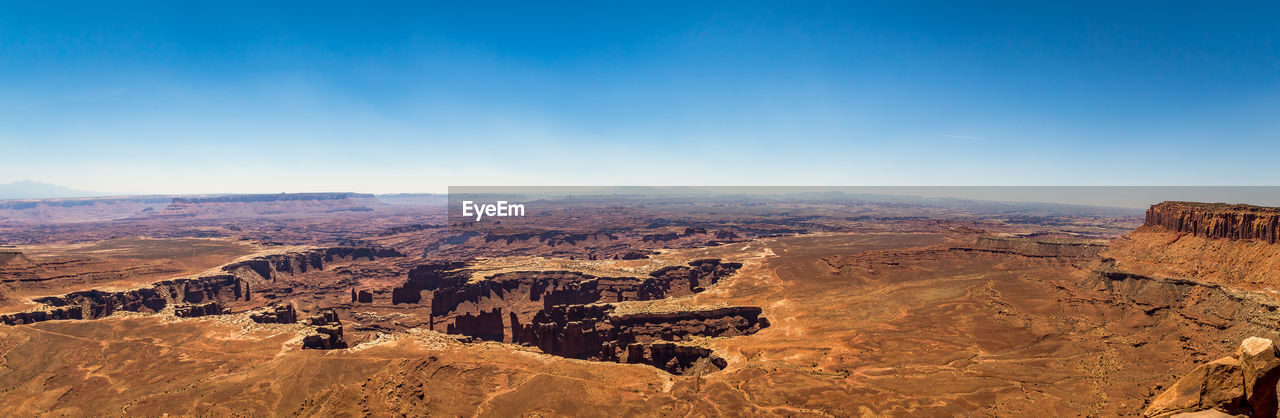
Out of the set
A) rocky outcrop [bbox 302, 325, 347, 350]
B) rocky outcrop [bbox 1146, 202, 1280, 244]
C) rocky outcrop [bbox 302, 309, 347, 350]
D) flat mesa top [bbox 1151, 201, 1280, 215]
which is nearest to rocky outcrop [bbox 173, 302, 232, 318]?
rocky outcrop [bbox 302, 309, 347, 350]

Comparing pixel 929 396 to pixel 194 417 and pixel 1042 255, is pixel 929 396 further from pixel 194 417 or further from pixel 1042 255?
pixel 1042 255

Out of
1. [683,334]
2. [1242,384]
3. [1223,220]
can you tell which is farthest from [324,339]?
[1223,220]

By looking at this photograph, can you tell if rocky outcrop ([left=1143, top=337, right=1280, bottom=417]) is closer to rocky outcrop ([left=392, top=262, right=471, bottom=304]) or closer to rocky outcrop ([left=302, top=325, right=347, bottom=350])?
rocky outcrop ([left=302, top=325, right=347, bottom=350])

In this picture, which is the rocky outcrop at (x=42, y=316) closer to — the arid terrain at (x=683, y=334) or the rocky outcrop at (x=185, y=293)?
the rocky outcrop at (x=185, y=293)

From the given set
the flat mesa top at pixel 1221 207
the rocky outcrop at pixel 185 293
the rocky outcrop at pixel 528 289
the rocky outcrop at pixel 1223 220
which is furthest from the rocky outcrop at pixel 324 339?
the flat mesa top at pixel 1221 207

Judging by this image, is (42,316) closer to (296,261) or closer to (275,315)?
(275,315)

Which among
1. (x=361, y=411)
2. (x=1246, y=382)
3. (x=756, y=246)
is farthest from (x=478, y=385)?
(x=756, y=246)
